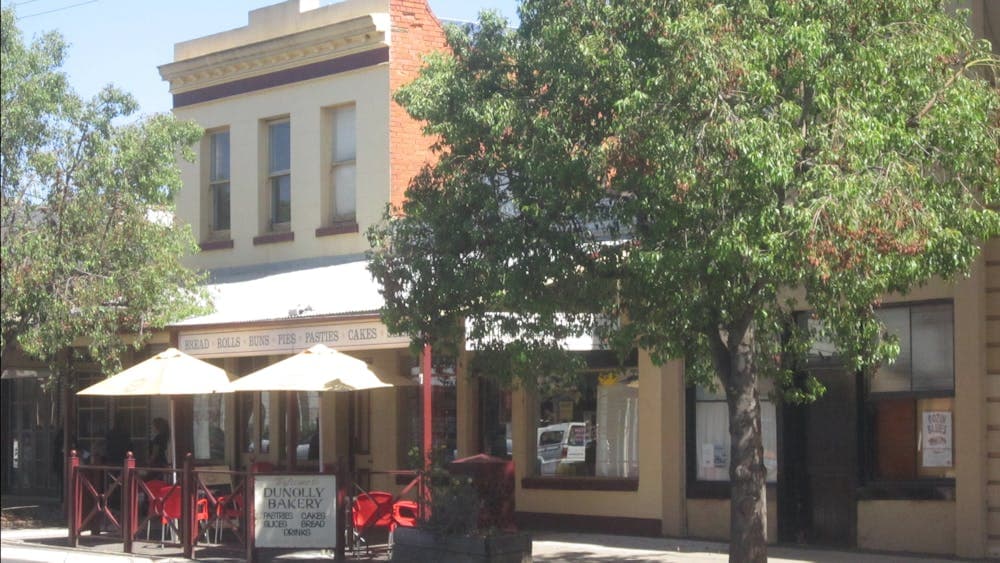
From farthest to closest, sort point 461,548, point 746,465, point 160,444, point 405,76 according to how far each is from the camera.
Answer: point 160,444, point 405,76, point 461,548, point 746,465

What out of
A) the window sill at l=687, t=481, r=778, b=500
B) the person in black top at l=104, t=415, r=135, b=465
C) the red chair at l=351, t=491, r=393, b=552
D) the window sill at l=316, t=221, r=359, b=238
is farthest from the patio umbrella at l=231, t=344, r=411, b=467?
the person in black top at l=104, t=415, r=135, b=465

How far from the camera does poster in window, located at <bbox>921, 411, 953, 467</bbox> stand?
578 inches

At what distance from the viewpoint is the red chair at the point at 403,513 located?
1562cm

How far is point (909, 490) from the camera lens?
1481 centimetres

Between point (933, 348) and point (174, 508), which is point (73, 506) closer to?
point (174, 508)

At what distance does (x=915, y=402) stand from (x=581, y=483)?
15.7 feet

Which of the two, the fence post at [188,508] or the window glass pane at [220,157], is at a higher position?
the window glass pane at [220,157]

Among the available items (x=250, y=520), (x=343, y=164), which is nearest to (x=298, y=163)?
(x=343, y=164)

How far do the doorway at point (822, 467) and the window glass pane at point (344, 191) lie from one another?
8.39 m

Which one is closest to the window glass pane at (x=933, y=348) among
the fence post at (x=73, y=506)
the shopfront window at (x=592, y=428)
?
the shopfront window at (x=592, y=428)

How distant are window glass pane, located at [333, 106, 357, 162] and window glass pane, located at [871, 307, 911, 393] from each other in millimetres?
9462

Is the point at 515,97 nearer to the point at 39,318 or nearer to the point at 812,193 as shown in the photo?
the point at 812,193

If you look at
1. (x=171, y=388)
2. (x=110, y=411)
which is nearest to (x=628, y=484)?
(x=171, y=388)

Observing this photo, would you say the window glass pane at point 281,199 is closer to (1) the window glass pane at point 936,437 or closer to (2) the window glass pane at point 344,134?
(2) the window glass pane at point 344,134
